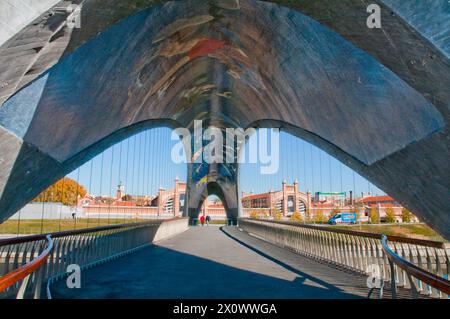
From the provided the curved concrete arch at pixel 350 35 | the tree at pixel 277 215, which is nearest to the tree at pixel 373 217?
the tree at pixel 277 215

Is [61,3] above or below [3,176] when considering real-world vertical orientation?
above

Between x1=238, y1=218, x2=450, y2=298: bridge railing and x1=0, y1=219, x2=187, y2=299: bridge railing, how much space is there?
369 centimetres

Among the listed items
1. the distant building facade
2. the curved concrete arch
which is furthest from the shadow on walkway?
the distant building facade

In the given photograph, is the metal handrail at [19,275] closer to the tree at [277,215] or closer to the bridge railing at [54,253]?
the bridge railing at [54,253]

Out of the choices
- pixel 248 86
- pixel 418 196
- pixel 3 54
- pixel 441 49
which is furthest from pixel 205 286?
pixel 248 86

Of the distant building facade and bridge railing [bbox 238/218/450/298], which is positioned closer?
bridge railing [bbox 238/218/450/298]

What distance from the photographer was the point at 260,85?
1617 cm

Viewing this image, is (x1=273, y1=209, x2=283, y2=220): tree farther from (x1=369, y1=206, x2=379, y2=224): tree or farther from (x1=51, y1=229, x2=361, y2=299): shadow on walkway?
(x1=51, y1=229, x2=361, y2=299): shadow on walkway

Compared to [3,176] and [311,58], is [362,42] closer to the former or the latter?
[311,58]

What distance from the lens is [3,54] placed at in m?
4.64

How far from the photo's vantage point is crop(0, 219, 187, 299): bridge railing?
3.29 meters

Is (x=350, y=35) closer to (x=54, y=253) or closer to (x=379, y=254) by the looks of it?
(x=379, y=254)

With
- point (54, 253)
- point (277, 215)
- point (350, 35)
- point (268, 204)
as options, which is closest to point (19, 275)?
point (54, 253)

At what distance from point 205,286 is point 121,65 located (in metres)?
7.65
